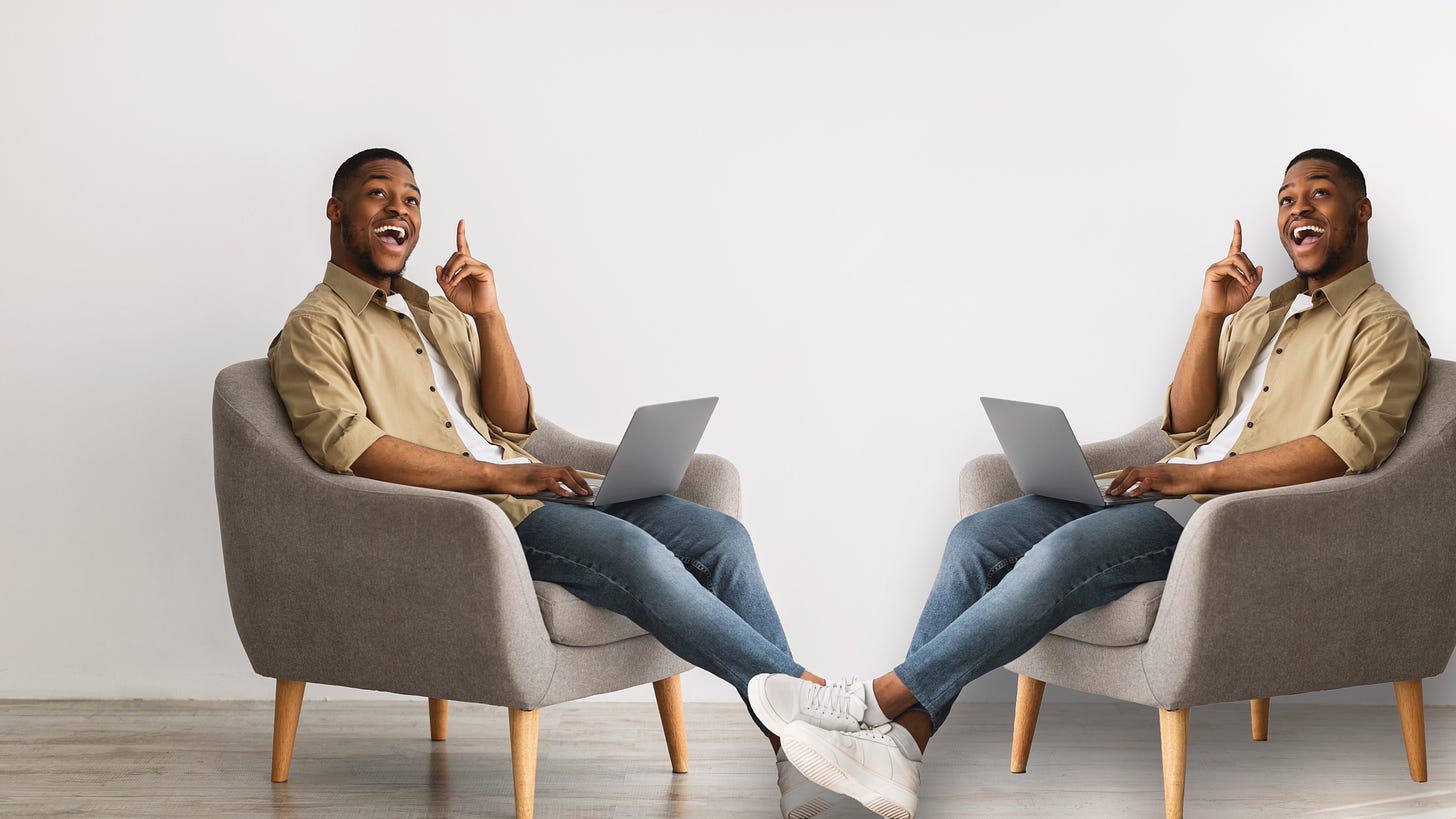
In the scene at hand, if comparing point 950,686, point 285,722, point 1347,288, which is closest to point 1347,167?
point 1347,288

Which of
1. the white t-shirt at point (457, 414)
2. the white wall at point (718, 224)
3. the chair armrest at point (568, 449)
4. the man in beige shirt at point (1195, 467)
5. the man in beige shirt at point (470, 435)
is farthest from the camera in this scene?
the white wall at point (718, 224)

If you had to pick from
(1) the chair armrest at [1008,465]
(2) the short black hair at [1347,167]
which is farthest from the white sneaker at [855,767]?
(2) the short black hair at [1347,167]

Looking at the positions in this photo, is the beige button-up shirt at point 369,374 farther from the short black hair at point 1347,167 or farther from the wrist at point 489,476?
the short black hair at point 1347,167

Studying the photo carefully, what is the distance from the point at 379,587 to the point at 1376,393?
6.23 feet

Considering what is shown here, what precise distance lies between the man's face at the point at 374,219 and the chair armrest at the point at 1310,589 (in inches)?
66.2

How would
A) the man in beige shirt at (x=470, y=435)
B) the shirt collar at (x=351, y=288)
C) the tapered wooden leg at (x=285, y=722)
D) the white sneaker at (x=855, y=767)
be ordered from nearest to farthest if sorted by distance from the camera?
the white sneaker at (x=855, y=767) < the man in beige shirt at (x=470, y=435) < the tapered wooden leg at (x=285, y=722) < the shirt collar at (x=351, y=288)

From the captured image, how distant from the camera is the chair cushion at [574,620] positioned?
2.22m

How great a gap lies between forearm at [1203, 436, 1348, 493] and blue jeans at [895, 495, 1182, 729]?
0.14 meters

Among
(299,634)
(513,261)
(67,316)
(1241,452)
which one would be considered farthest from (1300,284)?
(67,316)

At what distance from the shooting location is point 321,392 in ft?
7.71

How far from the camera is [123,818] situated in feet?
7.45

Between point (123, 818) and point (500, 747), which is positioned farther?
point (500, 747)

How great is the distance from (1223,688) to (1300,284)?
1.00 metres

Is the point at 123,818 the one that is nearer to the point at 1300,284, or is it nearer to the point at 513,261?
the point at 513,261
